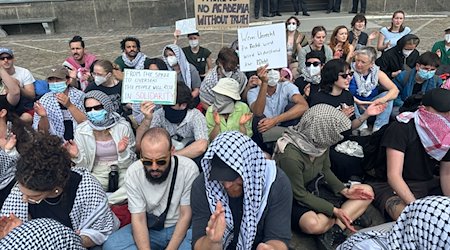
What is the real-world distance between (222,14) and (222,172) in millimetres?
4143

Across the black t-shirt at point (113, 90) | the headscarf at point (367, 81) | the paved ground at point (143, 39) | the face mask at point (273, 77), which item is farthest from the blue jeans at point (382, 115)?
the paved ground at point (143, 39)

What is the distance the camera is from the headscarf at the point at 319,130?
→ 3500 millimetres

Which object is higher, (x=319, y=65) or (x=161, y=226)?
(x=319, y=65)

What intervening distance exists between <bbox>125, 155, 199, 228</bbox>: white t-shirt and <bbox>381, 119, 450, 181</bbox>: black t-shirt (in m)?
1.67

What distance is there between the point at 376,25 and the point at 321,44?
24.3 feet

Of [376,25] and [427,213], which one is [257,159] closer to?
[427,213]

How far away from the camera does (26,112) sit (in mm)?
5590

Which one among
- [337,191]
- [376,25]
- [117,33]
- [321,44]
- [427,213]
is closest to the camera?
[427,213]

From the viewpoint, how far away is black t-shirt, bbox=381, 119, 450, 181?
371 cm

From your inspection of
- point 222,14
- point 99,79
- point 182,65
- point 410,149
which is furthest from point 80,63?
point 410,149

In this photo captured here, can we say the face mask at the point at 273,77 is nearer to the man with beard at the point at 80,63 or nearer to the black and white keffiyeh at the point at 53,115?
the black and white keffiyeh at the point at 53,115

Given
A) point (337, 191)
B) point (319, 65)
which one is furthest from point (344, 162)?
point (319, 65)

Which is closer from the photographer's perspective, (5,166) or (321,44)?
(5,166)

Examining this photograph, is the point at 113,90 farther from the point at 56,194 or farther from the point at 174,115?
the point at 56,194
